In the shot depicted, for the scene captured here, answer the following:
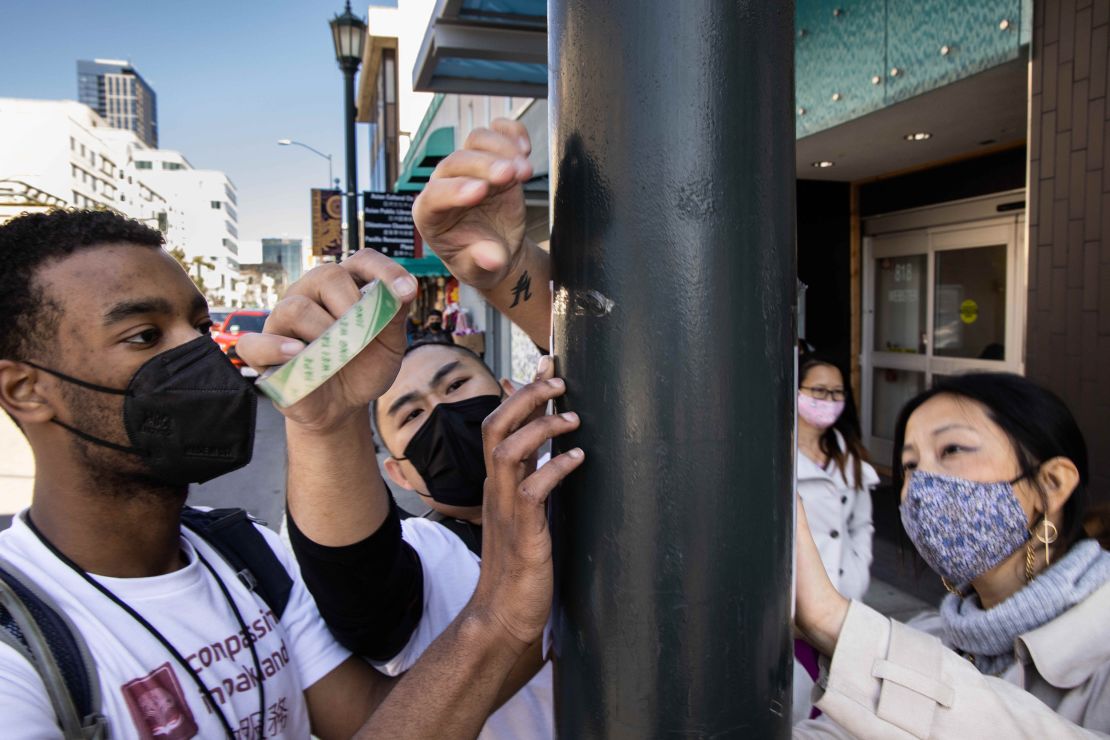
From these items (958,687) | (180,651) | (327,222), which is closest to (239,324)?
(327,222)

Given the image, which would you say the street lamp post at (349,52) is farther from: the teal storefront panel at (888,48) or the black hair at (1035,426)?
the black hair at (1035,426)

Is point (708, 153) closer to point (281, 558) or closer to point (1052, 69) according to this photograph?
point (281, 558)

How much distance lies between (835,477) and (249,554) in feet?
9.89

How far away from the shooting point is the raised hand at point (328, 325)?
4.07 ft

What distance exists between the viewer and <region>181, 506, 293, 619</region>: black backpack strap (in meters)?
1.83

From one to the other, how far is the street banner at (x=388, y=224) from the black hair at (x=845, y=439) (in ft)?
38.9

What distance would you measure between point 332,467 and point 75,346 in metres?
0.66

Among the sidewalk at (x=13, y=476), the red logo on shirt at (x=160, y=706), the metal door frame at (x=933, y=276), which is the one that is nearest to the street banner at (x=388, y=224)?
the sidewalk at (x=13, y=476)

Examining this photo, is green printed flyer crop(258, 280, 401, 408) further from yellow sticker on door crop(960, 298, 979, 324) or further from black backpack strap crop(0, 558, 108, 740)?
yellow sticker on door crop(960, 298, 979, 324)

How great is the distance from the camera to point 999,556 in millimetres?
2045

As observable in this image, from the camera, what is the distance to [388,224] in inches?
599

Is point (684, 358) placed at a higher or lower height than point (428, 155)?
lower

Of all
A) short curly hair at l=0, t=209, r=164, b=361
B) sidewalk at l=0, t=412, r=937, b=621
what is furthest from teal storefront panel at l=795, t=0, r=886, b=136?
short curly hair at l=0, t=209, r=164, b=361

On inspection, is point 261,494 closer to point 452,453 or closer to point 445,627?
point 452,453
